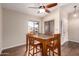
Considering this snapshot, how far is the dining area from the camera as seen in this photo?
1.42 meters

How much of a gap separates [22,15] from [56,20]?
0.56 meters

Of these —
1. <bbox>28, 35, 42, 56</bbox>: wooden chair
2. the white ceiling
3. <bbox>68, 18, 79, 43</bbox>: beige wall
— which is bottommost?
<bbox>28, 35, 42, 56</bbox>: wooden chair

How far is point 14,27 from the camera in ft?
4.78

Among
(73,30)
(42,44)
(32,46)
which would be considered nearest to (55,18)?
(73,30)

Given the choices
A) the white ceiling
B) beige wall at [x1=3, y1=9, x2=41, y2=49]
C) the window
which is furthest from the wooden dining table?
the white ceiling

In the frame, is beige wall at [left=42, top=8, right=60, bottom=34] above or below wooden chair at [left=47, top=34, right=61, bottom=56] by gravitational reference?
above

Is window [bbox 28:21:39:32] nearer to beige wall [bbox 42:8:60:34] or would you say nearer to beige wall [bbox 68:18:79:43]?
beige wall [bbox 42:8:60:34]

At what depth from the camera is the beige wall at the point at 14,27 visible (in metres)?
1.41

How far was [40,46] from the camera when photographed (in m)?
1.44

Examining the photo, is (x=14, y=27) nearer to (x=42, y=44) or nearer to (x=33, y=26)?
(x=33, y=26)

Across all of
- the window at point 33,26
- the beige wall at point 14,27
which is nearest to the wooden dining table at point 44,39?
the window at point 33,26

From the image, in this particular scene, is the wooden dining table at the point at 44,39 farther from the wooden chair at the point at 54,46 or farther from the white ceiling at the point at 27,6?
the white ceiling at the point at 27,6

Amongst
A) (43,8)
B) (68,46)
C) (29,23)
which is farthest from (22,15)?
(68,46)

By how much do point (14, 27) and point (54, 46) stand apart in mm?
713
